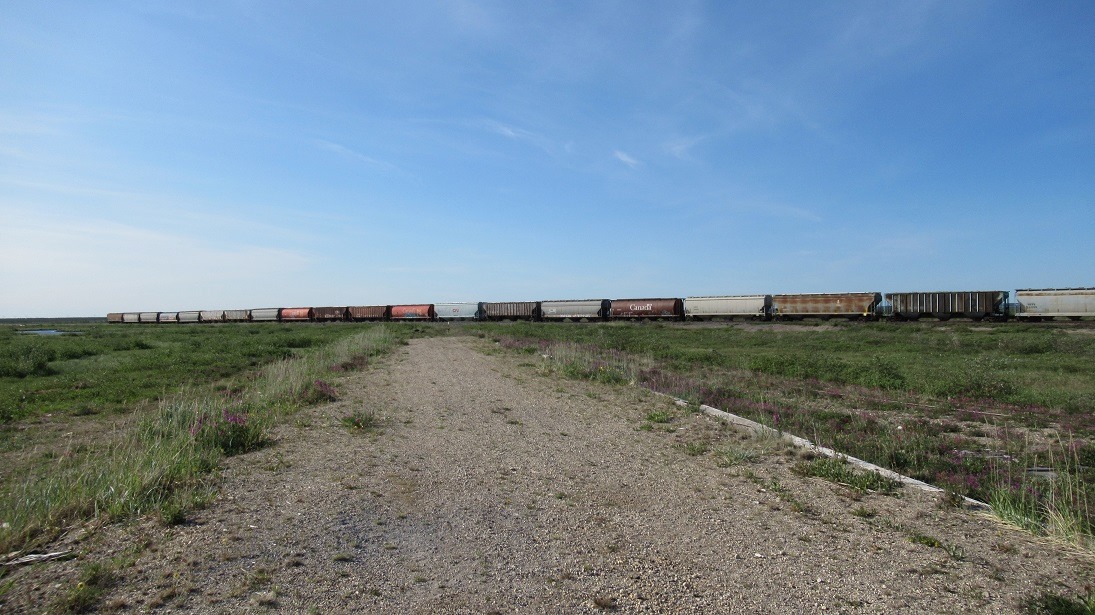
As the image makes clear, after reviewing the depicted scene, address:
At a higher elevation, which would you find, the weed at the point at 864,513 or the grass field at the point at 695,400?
the grass field at the point at 695,400

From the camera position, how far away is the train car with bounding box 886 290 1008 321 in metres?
40.8

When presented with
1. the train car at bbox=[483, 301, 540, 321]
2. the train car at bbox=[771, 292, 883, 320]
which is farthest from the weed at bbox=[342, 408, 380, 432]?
the train car at bbox=[483, 301, 540, 321]

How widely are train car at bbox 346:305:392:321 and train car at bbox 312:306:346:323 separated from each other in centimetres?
94

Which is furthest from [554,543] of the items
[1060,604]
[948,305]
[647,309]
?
[647,309]

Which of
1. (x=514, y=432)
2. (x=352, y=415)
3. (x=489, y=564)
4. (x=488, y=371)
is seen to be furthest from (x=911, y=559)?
(x=488, y=371)

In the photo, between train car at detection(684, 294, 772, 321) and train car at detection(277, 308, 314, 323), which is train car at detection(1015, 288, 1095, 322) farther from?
train car at detection(277, 308, 314, 323)

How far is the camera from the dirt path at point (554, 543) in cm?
432

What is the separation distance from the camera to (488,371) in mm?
18234

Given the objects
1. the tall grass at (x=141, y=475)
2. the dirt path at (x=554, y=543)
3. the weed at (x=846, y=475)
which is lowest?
the dirt path at (x=554, y=543)

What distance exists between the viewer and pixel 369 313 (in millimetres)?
76500

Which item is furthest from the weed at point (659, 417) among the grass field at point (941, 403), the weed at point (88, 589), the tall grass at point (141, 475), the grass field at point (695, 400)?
the weed at point (88, 589)

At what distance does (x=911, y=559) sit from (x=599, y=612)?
291 centimetres

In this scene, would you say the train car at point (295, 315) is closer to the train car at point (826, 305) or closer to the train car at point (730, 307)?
the train car at point (730, 307)

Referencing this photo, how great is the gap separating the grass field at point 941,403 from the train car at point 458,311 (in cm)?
4408
